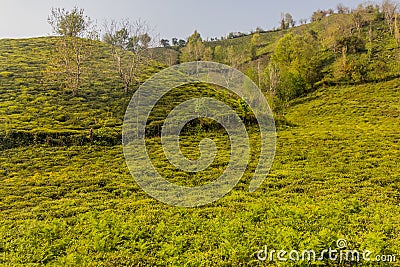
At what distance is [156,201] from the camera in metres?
19.7

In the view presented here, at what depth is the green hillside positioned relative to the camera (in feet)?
40.9

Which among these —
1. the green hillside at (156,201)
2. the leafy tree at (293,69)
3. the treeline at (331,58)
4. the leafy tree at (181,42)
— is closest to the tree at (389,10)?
the treeline at (331,58)

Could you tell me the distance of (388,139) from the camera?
32.9 meters

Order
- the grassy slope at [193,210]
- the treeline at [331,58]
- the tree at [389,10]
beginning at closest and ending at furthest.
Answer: the grassy slope at [193,210]
the treeline at [331,58]
the tree at [389,10]

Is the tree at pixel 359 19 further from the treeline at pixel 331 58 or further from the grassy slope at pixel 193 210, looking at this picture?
the grassy slope at pixel 193 210

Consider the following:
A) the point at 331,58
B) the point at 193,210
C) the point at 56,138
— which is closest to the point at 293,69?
the point at 331,58

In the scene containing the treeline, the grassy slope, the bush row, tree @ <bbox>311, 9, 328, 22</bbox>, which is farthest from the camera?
tree @ <bbox>311, 9, 328, 22</bbox>

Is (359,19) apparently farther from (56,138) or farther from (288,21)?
(56,138)

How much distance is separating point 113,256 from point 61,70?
4683cm

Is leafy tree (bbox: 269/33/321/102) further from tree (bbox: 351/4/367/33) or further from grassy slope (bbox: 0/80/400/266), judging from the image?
grassy slope (bbox: 0/80/400/266)

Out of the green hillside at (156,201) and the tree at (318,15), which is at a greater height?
the tree at (318,15)

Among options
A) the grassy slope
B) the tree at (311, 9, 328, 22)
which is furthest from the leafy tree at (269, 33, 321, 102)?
the tree at (311, 9, 328, 22)

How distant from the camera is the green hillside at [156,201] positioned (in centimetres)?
1248

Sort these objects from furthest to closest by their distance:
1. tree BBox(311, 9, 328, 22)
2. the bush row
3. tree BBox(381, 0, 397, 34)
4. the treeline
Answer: tree BBox(311, 9, 328, 22) → tree BBox(381, 0, 397, 34) → the treeline → the bush row
